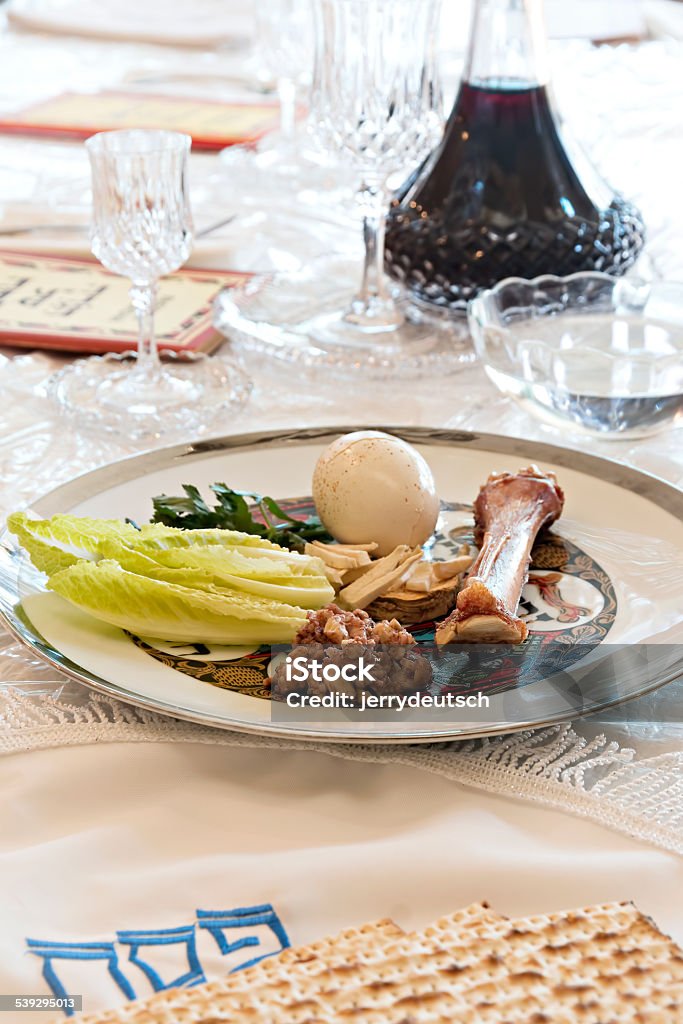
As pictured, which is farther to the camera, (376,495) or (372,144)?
(372,144)

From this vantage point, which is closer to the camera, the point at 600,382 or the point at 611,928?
the point at 611,928

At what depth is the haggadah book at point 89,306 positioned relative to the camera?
1068mm

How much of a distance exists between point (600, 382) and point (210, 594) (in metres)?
0.46

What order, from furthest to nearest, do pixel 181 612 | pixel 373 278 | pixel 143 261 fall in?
pixel 373 278 < pixel 143 261 < pixel 181 612

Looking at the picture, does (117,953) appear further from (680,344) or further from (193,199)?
(193,199)

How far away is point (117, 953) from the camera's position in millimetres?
443

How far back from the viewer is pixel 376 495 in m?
0.68

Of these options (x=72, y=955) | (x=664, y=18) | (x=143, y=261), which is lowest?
(x=72, y=955)

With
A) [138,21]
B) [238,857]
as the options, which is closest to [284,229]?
[238,857]

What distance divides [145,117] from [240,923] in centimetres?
147

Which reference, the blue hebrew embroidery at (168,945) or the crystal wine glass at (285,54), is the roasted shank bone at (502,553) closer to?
the blue hebrew embroidery at (168,945)

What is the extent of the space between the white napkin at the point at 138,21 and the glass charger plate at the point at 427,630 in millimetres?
1869

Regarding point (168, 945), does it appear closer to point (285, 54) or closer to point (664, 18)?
point (285, 54)

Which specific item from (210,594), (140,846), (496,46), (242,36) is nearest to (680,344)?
(496,46)
